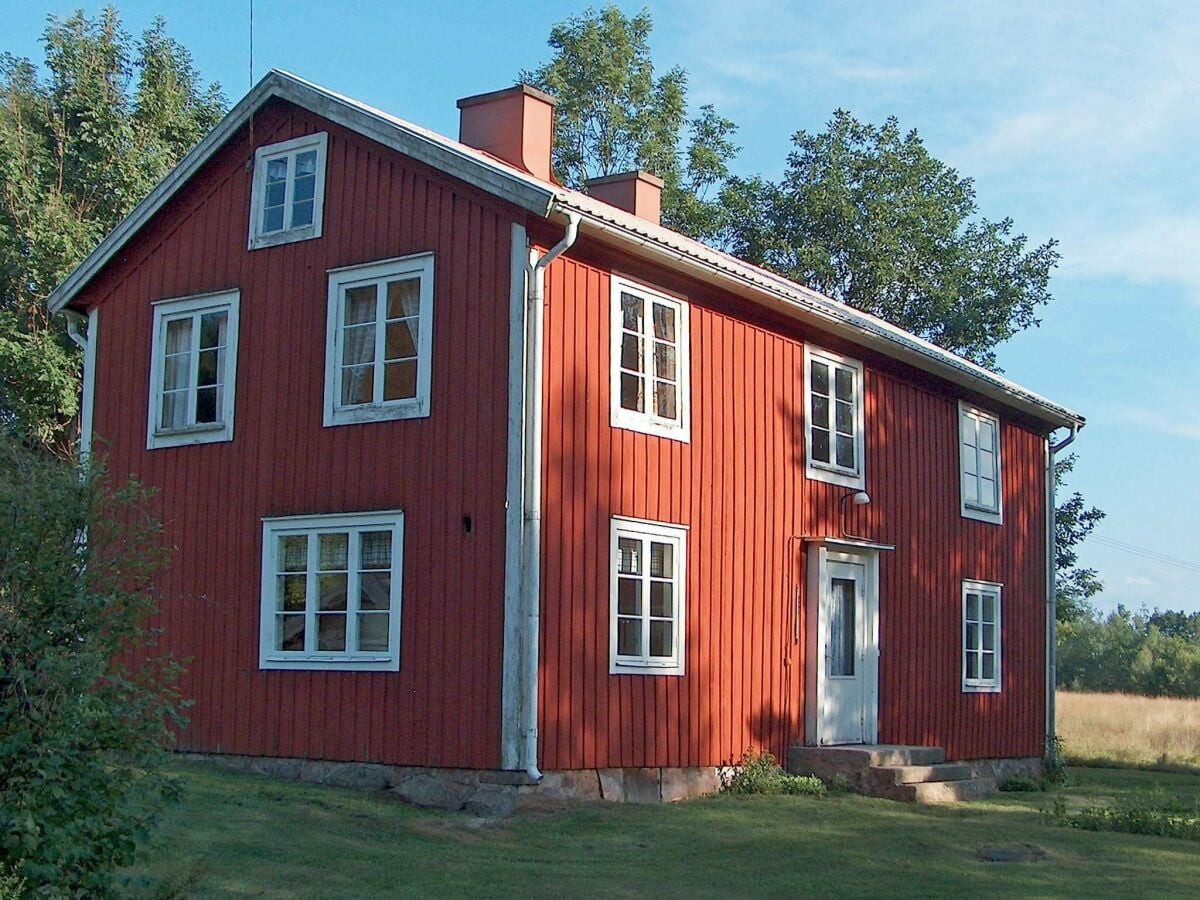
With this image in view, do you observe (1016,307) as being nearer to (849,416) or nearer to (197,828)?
(849,416)

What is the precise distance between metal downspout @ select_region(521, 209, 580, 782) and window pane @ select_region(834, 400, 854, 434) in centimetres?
594

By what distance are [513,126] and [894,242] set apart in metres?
19.2

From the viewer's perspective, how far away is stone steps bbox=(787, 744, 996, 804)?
16.8m

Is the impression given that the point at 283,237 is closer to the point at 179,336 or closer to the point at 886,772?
the point at 179,336

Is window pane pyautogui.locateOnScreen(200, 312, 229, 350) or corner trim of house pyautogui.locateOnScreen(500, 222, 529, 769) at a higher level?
window pane pyautogui.locateOnScreen(200, 312, 229, 350)

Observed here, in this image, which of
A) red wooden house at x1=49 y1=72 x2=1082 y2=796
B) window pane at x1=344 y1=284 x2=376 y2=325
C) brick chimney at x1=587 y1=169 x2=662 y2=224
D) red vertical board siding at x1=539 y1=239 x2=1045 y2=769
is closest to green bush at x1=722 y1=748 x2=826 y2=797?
red vertical board siding at x1=539 y1=239 x2=1045 y2=769

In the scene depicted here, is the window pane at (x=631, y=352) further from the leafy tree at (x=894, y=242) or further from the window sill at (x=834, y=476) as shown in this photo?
the leafy tree at (x=894, y=242)

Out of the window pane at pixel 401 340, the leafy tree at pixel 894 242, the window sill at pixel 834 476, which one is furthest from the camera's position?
the leafy tree at pixel 894 242

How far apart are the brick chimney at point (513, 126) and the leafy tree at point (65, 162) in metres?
11.1

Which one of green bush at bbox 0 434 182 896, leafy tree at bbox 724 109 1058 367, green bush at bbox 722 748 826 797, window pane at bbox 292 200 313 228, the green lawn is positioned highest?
leafy tree at bbox 724 109 1058 367

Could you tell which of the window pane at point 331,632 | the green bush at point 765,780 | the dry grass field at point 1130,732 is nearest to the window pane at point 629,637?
the green bush at point 765,780

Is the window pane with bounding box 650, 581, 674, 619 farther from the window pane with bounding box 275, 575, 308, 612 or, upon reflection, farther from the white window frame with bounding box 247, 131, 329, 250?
the white window frame with bounding box 247, 131, 329, 250

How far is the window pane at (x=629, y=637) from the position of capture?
50.4 feet

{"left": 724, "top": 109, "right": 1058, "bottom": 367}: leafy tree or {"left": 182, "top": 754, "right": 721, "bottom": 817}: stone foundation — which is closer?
{"left": 182, "top": 754, "right": 721, "bottom": 817}: stone foundation
